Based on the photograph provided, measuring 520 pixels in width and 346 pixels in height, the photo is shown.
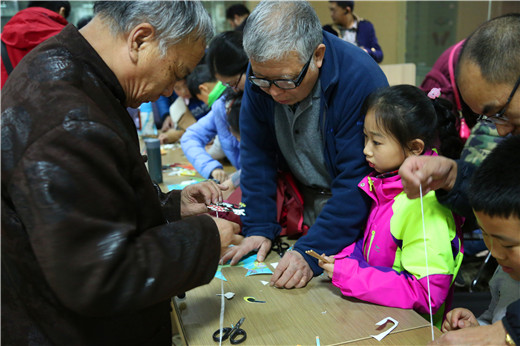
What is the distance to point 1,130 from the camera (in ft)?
3.05

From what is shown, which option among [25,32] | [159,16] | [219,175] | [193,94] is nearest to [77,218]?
[159,16]

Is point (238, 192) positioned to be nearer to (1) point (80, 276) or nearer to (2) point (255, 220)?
(2) point (255, 220)

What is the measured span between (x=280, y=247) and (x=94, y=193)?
3.94ft

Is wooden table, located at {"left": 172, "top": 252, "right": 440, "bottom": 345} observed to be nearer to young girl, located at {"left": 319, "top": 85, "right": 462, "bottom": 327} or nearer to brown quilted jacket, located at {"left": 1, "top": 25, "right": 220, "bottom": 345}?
young girl, located at {"left": 319, "top": 85, "right": 462, "bottom": 327}

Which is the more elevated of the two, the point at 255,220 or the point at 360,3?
the point at 360,3

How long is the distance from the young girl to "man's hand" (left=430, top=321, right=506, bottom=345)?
0.92ft

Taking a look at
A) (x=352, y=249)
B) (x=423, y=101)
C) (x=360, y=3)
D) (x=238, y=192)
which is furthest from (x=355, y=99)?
(x=360, y=3)

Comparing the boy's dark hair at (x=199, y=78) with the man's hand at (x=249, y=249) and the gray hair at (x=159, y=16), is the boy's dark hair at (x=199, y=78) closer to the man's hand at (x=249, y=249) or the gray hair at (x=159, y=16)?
the man's hand at (x=249, y=249)

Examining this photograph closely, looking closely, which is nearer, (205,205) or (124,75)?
(124,75)

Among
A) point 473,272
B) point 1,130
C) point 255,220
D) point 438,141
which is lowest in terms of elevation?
point 473,272

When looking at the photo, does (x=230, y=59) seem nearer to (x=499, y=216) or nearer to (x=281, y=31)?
(x=281, y=31)

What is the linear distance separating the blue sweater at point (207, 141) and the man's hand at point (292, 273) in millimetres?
1454

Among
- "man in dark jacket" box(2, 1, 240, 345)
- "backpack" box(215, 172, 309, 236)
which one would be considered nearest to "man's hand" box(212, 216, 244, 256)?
"man in dark jacket" box(2, 1, 240, 345)

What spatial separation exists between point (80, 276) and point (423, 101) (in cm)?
130
